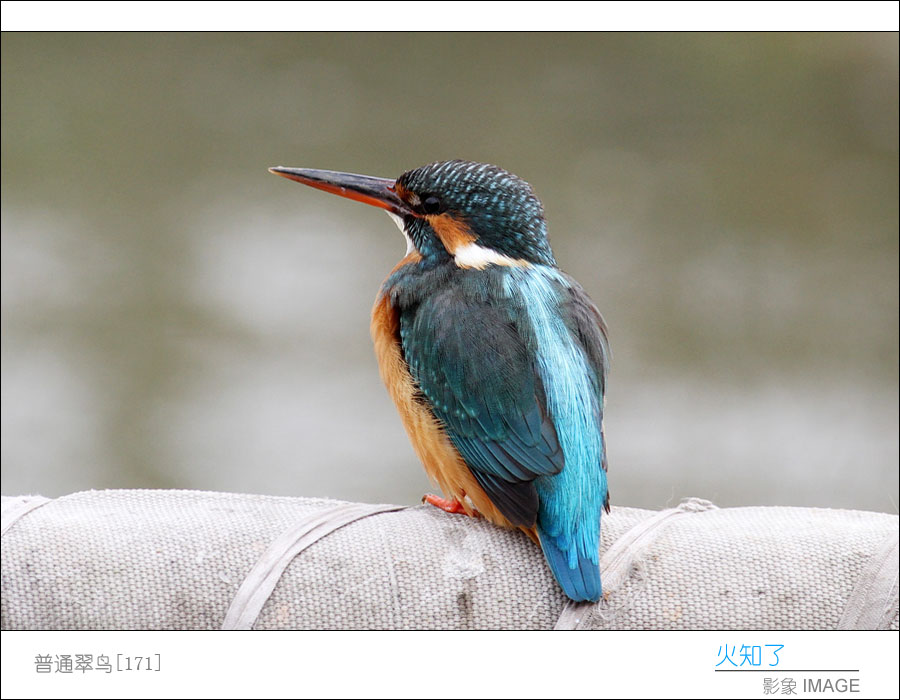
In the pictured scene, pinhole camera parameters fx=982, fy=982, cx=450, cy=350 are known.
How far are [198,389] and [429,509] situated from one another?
65.8 inches

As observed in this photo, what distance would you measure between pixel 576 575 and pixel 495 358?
29 centimetres

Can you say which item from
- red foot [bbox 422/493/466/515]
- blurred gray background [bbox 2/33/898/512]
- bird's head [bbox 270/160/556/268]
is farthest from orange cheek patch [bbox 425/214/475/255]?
blurred gray background [bbox 2/33/898/512]

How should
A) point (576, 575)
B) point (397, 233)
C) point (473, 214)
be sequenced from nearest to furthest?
point (576, 575)
point (473, 214)
point (397, 233)

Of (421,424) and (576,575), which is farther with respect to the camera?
(421,424)

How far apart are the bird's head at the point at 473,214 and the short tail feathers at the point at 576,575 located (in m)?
0.42

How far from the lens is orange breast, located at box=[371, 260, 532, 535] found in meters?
1.28

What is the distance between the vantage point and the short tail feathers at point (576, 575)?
1.11 meters

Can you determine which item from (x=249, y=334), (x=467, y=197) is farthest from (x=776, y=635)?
(x=249, y=334)

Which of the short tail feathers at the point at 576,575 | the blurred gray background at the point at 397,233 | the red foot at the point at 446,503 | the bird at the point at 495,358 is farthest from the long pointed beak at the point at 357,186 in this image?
the blurred gray background at the point at 397,233

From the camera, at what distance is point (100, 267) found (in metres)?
2.95

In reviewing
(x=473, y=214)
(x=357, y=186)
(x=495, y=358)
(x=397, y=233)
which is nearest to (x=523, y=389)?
(x=495, y=358)

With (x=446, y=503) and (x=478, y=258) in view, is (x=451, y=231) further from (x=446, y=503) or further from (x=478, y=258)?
(x=446, y=503)

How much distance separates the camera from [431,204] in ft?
4.50

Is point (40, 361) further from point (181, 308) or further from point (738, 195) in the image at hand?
point (738, 195)
